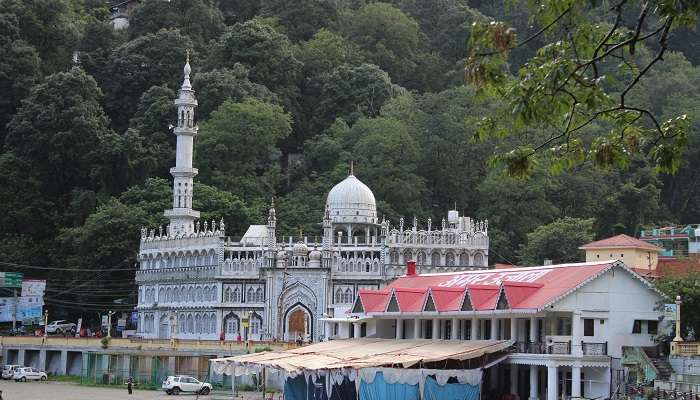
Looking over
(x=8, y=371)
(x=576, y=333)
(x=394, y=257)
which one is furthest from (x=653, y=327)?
(x=8, y=371)

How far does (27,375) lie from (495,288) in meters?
32.7

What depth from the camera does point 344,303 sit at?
73.6 meters

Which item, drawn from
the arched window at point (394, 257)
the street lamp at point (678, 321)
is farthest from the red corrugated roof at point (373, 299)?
the arched window at point (394, 257)

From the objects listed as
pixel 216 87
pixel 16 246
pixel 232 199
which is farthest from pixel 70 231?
pixel 216 87

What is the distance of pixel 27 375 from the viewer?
226 ft

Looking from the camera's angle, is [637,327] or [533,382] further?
[637,327]

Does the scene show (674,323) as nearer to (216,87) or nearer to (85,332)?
(85,332)

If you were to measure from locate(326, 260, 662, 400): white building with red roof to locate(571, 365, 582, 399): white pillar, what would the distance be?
0.12 feet

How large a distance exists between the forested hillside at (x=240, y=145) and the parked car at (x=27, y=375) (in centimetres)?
1483

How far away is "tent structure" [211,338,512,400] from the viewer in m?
42.7

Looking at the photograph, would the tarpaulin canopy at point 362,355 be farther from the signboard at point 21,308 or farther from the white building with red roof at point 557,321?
the signboard at point 21,308

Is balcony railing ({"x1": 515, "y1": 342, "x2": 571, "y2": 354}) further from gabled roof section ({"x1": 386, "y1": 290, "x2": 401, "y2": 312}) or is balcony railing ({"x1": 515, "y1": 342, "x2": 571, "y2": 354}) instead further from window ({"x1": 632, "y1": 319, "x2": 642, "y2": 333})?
gabled roof section ({"x1": 386, "y1": 290, "x2": 401, "y2": 312})

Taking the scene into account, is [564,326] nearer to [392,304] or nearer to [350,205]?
[392,304]

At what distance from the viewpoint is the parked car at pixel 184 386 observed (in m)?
58.6
